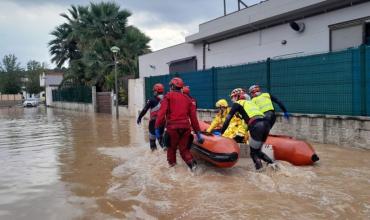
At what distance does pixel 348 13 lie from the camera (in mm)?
13008

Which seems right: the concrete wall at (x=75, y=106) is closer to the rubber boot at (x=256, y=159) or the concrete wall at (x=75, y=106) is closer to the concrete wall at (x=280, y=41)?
the concrete wall at (x=280, y=41)

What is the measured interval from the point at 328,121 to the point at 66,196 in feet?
22.8

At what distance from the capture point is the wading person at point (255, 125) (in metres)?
7.48

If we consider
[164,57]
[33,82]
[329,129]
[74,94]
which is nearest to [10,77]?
[33,82]

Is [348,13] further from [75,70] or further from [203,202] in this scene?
[75,70]

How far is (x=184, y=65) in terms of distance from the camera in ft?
75.4

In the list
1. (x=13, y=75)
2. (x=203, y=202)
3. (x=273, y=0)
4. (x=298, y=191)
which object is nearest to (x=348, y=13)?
(x=273, y=0)

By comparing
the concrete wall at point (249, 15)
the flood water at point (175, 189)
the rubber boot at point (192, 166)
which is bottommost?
the flood water at point (175, 189)

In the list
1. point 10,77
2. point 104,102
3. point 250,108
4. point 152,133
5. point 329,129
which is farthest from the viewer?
point 10,77

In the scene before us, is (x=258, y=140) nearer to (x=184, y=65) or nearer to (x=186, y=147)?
(x=186, y=147)

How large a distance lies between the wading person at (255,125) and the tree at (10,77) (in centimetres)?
8468

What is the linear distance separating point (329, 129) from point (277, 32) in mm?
6165

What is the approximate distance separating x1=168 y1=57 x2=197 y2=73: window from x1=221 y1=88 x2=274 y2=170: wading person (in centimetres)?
1442

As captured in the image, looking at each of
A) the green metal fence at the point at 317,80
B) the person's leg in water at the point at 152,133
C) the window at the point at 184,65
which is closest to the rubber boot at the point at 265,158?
the person's leg in water at the point at 152,133
